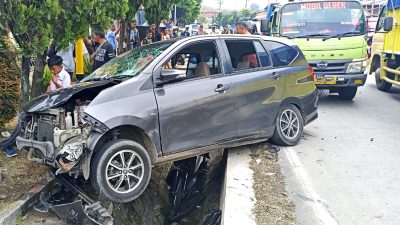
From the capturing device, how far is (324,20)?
9656 mm

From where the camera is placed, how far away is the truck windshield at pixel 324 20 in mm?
9508

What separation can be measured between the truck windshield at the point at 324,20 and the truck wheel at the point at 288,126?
3.74 m

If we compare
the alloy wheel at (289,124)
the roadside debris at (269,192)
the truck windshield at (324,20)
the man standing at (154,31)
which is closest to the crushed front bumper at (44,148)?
the roadside debris at (269,192)

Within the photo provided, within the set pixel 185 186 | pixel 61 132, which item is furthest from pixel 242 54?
pixel 61 132

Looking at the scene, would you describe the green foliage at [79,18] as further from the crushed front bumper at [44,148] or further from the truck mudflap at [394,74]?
the truck mudflap at [394,74]

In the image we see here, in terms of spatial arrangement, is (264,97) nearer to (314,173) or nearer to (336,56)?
(314,173)

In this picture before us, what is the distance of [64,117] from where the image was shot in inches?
172

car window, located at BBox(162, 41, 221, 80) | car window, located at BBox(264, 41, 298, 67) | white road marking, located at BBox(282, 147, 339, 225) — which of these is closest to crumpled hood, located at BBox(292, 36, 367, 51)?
car window, located at BBox(264, 41, 298, 67)

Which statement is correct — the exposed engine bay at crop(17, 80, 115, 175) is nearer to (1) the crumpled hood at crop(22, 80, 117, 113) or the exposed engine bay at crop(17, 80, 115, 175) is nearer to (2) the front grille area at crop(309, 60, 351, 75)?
(1) the crumpled hood at crop(22, 80, 117, 113)

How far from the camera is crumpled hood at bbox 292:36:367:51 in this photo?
30.2 feet

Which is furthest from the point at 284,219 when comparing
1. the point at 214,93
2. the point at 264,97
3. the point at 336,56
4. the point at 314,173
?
the point at 336,56

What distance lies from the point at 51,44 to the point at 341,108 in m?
6.69

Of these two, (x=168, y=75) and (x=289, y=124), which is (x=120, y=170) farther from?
(x=289, y=124)

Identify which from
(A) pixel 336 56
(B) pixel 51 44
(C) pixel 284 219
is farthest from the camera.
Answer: (A) pixel 336 56
